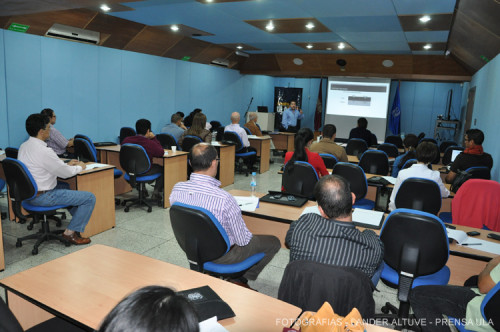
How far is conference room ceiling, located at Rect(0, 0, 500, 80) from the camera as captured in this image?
508 centimetres

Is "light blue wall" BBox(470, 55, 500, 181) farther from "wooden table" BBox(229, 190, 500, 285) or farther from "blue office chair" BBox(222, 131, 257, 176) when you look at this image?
"blue office chair" BBox(222, 131, 257, 176)

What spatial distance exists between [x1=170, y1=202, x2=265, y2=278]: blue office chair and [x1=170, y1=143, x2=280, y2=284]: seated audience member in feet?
0.26

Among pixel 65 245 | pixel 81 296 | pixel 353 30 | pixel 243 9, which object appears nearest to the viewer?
pixel 81 296

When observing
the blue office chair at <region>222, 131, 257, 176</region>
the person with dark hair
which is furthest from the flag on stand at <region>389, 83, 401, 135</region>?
the person with dark hair

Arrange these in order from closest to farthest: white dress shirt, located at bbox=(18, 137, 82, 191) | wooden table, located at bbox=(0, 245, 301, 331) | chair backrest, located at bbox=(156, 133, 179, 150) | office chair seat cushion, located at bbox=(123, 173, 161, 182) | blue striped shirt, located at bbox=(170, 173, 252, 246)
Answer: wooden table, located at bbox=(0, 245, 301, 331) → blue striped shirt, located at bbox=(170, 173, 252, 246) → white dress shirt, located at bbox=(18, 137, 82, 191) → office chair seat cushion, located at bbox=(123, 173, 161, 182) → chair backrest, located at bbox=(156, 133, 179, 150)

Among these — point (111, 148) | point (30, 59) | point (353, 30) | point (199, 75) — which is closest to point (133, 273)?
point (111, 148)

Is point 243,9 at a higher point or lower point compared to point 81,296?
higher

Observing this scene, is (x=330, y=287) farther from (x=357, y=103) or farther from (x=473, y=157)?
(x=357, y=103)

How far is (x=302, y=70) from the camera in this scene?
38.3 ft

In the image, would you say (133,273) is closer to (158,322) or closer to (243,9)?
(158,322)

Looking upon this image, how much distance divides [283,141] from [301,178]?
6367 millimetres

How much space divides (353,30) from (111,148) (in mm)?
5197

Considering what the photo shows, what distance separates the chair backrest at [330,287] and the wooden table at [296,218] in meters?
1.13

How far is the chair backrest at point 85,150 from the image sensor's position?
5465 mm
